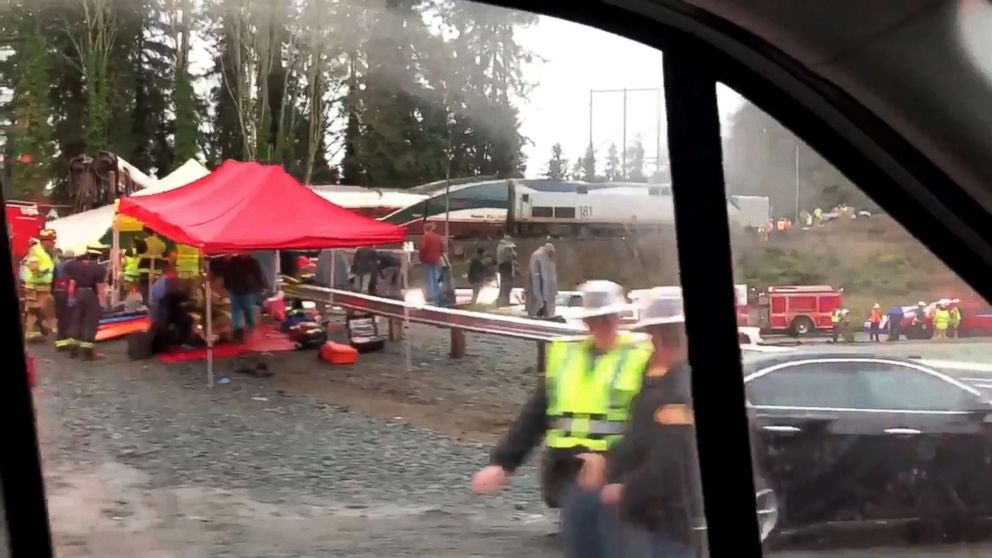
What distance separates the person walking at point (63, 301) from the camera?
1762mm

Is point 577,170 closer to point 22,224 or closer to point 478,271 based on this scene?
point 478,271

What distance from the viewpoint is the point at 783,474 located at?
186 cm

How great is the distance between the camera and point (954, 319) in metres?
1.79

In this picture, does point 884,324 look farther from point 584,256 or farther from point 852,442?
point 584,256

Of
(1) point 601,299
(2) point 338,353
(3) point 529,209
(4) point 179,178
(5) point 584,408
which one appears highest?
(4) point 179,178

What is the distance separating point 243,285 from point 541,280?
70 centimetres

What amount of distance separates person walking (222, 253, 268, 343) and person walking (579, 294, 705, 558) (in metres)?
0.84

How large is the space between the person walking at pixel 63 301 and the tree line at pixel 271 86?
5.8 inches


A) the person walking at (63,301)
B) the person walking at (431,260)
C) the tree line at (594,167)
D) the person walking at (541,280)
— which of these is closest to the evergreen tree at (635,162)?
the tree line at (594,167)

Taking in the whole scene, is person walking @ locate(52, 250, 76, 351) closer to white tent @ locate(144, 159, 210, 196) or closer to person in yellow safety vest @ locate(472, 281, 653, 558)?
white tent @ locate(144, 159, 210, 196)

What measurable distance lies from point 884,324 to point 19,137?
79.1 inches

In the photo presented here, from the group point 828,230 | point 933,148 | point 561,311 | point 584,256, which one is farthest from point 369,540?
point 933,148

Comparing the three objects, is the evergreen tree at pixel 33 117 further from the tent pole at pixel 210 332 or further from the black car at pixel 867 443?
the black car at pixel 867 443

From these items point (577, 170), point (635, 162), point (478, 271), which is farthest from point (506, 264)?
point (635, 162)
